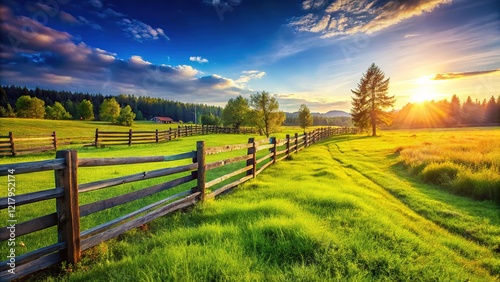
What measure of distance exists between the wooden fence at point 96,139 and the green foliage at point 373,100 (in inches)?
1217

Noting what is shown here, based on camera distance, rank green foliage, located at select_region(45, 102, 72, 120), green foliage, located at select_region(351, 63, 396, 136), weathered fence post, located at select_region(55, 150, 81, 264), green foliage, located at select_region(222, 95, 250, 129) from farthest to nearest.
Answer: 1. green foliage, located at select_region(45, 102, 72, 120)
2. green foliage, located at select_region(222, 95, 250, 129)
3. green foliage, located at select_region(351, 63, 396, 136)
4. weathered fence post, located at select_region(55, 150, 81, 264)

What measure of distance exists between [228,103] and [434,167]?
58.9 meters

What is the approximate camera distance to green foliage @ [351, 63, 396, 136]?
41.3 metres

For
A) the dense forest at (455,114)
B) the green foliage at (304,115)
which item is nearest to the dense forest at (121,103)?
the green foliage at (304,115)

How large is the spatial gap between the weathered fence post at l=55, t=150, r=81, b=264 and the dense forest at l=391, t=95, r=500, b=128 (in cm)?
9727

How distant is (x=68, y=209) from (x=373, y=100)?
46.1m

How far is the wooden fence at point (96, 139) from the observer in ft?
59.2

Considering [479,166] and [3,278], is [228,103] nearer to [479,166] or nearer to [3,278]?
[479,166]

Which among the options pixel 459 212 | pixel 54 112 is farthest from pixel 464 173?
pixel 54 112

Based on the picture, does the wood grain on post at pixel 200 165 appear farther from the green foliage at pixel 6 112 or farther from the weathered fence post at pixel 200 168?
the green foliage at pixel 6 112

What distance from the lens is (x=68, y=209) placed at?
3.32 meters

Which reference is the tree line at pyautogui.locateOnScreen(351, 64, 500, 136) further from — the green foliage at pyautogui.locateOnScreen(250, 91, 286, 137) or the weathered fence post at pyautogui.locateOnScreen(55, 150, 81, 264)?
the weathered fence post at pyautogui.locateOnScreen(55, 150, 81, 264)

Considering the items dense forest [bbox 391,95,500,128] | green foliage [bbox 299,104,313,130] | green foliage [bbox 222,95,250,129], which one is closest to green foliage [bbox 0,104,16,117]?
green foliage [bbox 222,95,250,129]

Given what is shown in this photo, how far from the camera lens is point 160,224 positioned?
5.00 m
